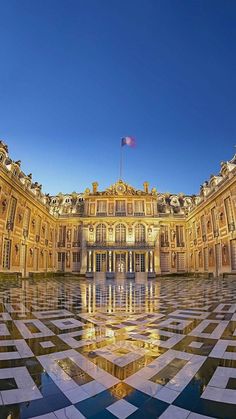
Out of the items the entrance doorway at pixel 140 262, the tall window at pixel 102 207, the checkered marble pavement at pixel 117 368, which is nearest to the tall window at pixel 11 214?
the tall window at pixel 102 207

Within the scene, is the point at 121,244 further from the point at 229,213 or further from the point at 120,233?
the point at 229,213

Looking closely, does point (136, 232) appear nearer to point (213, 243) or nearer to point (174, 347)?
point (213, 243)

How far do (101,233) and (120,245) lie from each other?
3912 millimetres

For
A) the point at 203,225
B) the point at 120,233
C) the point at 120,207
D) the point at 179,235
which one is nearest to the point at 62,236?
the point at 120,233

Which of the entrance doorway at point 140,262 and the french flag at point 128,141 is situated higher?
the french flag at point 128,141

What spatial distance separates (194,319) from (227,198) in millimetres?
22305

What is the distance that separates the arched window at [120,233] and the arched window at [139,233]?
6.56 feet

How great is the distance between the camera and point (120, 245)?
41.7 metres

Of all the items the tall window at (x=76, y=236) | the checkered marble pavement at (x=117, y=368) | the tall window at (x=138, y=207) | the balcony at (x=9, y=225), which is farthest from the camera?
the tall window at (x=138, y=207)

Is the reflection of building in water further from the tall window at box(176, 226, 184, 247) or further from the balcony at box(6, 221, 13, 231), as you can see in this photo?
the tall window at box(176, 226, 184, 247)

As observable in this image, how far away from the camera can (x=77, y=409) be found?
2395 mm

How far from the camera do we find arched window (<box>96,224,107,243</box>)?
1689 inches

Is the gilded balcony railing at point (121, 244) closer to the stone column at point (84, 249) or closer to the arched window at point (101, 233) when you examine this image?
the arched window at point (101, 233)

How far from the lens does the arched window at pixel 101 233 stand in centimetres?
4291
